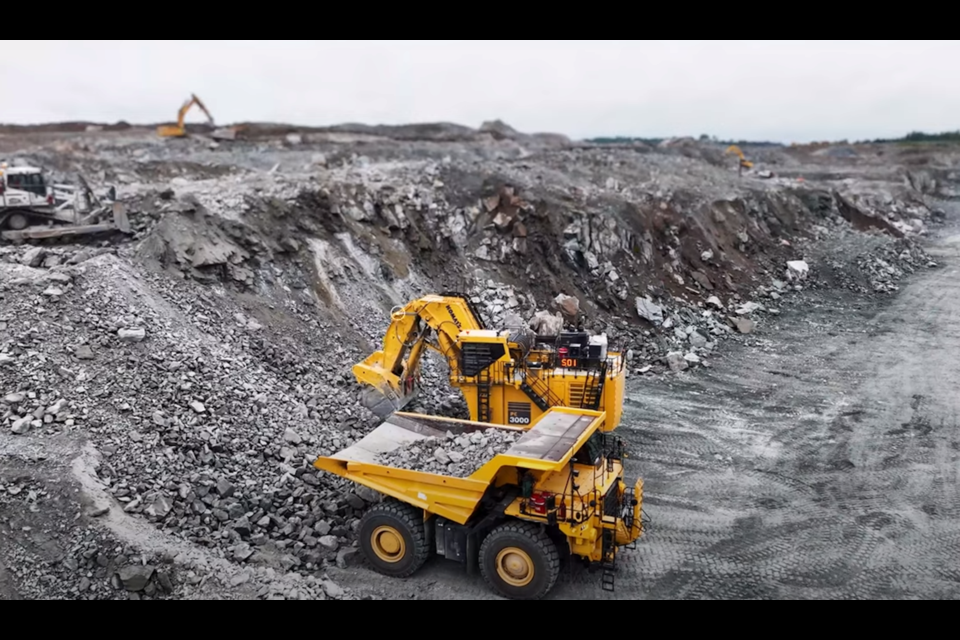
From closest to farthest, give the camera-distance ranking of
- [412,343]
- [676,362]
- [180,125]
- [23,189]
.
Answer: [412,343], [23,189], [676,362], [180,125]

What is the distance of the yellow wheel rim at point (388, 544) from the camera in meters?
7.55

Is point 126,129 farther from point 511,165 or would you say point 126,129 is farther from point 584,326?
point 584,326

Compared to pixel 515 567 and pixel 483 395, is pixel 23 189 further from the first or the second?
pixel 515 567

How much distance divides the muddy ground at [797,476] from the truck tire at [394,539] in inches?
7.0

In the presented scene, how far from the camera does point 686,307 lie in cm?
1769

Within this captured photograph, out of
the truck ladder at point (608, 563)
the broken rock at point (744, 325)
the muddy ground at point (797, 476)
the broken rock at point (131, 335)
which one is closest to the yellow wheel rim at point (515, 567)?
the muddy ground at point (797, 476)

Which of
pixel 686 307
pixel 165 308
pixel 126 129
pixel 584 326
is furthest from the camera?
pixel 126 129

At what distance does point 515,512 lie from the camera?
7.11 m

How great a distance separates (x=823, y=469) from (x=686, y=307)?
761 centimetres

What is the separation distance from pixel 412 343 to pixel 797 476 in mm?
5769

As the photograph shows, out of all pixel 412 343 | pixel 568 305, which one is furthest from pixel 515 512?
pixel 568 305

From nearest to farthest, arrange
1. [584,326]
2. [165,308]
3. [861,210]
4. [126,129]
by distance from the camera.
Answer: [165,308], [584,326], [861,210], [126,129]

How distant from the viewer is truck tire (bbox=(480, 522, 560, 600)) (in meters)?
7.01
